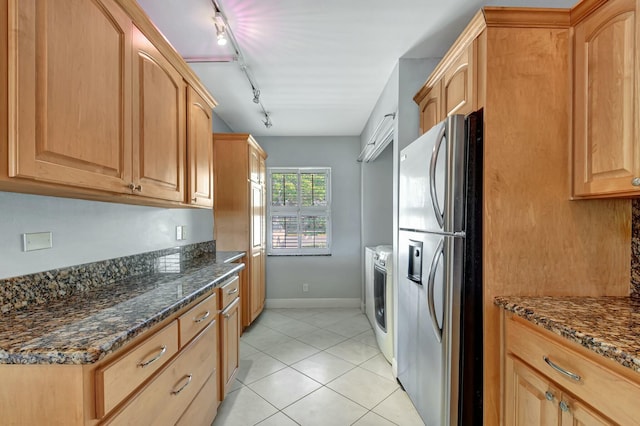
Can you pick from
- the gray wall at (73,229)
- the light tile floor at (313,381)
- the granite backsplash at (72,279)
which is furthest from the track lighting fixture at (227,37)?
the light tile floor at (313,381)

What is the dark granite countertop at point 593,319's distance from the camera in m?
0.86

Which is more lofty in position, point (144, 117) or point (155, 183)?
point (144, 117)

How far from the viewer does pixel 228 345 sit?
6.61 ft

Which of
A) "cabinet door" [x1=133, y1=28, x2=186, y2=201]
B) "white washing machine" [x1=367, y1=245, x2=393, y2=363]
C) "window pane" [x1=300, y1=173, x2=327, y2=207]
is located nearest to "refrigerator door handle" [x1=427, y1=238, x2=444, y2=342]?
"white washing machine" [x1=367, y1=245, x2=393, y2=363]

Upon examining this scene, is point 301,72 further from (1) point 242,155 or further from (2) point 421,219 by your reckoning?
(2) point 421,219

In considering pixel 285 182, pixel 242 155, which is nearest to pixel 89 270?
pixel 242 155

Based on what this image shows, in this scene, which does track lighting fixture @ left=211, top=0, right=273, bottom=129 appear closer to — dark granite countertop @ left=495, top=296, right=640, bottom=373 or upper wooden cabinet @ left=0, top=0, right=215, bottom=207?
upper wooden cabinet @ left=0, top=0, right=215, bottom=207

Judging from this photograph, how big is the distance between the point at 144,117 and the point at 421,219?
1.59 metres

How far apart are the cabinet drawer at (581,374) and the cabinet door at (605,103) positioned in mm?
672

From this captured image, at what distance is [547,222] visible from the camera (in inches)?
55.4

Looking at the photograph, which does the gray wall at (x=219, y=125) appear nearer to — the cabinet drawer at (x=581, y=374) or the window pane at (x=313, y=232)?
the window pane at (x=313, y=232)

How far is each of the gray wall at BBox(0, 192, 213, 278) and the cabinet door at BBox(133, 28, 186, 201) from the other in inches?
13.4

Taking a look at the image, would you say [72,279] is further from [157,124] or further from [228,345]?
[228,345]

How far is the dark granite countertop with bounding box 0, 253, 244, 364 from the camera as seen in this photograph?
79 cm
